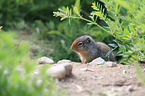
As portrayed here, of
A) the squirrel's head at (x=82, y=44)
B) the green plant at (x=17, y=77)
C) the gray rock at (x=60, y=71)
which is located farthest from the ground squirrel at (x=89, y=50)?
the green plant at (x=17, y=77)

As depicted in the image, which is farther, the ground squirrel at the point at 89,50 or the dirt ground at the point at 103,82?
the ground squirrel at the point at 89,50

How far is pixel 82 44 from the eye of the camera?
17.1 feet

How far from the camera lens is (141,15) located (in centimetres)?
315

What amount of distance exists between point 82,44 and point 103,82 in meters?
2.28

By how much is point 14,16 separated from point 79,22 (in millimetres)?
2596

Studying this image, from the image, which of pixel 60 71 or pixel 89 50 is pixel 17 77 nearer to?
pixel 60 71

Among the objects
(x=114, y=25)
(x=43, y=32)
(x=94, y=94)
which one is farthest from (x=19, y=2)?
(x=94, y=94)

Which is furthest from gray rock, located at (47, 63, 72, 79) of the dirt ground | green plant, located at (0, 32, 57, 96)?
green plant, located at (0, 32, 57, 96)

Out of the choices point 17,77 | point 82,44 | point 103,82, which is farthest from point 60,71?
point 82,44

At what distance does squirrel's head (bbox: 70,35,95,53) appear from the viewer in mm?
5108

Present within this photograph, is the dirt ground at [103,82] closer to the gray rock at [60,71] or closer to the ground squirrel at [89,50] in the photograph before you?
the gray rock at [60,71]

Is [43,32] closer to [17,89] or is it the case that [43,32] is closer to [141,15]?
[141,15]

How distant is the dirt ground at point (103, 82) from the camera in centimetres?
262

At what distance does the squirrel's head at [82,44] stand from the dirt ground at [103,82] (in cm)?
149
